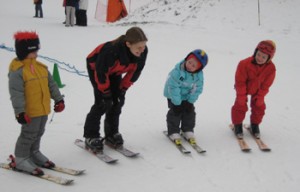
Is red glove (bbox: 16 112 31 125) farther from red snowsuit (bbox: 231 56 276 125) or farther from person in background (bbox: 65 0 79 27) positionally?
person in background (bbox: 65 0 79 27)

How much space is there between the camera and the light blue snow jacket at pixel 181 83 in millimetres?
4707

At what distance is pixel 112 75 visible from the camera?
4324 millimetres

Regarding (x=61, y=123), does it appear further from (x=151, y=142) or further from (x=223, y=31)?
(x=223, y=31)

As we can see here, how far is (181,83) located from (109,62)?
1201 millimetres

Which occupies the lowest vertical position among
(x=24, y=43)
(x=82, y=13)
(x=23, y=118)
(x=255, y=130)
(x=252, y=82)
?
(x=255, y=130)

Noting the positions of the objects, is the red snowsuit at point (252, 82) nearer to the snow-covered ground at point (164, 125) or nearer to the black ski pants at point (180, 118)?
the snow-covered ground at point (164, 125)

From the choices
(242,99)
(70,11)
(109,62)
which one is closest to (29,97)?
(109,62)

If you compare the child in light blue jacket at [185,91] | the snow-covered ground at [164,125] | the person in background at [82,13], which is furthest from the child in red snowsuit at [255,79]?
the person in background at [82,13]

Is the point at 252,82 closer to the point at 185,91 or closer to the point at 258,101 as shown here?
the point at 258,101

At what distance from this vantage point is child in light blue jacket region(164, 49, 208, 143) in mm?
4562

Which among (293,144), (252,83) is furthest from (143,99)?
(293,144)

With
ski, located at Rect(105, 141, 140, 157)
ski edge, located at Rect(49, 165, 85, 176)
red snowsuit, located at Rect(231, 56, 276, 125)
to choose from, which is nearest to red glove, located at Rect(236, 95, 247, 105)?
red snowsuit, located at Rect(231, 56, 276, 125)

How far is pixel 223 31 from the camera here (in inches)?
558

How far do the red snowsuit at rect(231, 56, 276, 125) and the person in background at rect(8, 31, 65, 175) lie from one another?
262cm
